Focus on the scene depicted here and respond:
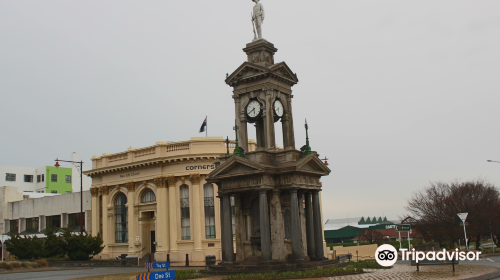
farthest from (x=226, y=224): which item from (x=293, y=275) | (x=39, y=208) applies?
(x=39, y=208)

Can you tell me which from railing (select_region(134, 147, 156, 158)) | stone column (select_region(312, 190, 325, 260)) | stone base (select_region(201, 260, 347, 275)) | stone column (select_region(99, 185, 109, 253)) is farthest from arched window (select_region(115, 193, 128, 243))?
stone column (select_region(312, 190, 325, 260))

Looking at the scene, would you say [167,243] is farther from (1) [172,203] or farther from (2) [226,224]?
(2) [226,224]

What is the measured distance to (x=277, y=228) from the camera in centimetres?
2298

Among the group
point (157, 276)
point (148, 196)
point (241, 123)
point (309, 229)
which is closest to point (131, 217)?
point (148, 196)

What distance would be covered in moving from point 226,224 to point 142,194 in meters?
24.8

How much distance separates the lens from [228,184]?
23.8 m

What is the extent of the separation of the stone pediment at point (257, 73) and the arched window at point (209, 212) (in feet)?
64.5

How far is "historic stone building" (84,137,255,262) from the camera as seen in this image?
4291cm

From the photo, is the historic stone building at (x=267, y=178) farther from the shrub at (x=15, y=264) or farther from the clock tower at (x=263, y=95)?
the shrub at (x=15, y=264)

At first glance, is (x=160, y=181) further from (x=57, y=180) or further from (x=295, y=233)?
(x=57, y=180)

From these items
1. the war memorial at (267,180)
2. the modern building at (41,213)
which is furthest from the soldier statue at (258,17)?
the modern building at (41,213)

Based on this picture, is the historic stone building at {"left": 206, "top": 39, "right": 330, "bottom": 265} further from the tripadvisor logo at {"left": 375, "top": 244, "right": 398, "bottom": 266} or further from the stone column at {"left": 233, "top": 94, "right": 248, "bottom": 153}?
the tripadvisor logo at {"left": 375, "top": 244, "right": 398, "bottom": 266}

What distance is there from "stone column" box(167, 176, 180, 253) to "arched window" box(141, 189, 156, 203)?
2.53m

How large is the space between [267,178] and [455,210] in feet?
123
